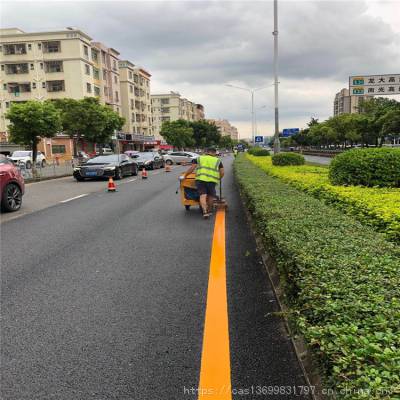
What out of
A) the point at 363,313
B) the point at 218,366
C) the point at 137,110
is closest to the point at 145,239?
the point at 218,366

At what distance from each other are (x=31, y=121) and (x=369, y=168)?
16.8 m

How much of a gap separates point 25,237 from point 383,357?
260 inches

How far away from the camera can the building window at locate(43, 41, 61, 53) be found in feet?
183

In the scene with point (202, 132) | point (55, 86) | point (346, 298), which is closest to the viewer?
point (346, 298)

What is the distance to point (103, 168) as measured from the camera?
20406 mm

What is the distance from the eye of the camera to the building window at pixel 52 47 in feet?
183

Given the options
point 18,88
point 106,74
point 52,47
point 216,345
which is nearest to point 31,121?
point 216,345

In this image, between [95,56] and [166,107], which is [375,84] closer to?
[95,56]

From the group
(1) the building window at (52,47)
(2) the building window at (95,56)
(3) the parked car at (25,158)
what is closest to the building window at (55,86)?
(1) the building window at (52,47)

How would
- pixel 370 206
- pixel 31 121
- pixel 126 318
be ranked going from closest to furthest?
pixel 126 318 → pixel 370 206 → pixel 31 121

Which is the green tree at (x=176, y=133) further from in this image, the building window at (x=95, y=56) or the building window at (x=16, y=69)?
the building window at (x=16, y=69)

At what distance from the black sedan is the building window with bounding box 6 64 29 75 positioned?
140ft

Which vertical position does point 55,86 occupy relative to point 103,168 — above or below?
above

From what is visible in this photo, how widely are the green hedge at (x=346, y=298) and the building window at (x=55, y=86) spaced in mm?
57753
